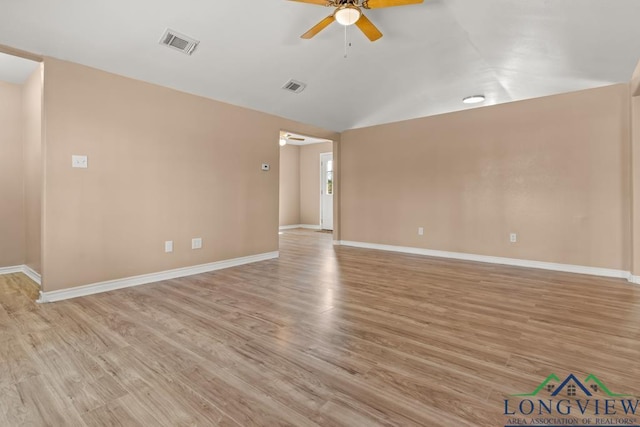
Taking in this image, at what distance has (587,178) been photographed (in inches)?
159

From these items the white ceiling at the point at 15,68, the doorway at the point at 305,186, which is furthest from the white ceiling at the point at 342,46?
the doorway at the point at 305,186

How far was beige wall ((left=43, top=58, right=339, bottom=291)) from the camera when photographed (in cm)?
304

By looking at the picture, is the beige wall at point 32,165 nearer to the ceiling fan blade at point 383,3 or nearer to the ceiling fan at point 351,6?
the ceiling fan at point 351,6

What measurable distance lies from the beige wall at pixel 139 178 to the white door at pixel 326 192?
14.3ft

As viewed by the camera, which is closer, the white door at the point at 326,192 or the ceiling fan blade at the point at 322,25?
the ceiling fan blade at the point at 322,25

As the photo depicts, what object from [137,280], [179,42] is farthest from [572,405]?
[179,42]

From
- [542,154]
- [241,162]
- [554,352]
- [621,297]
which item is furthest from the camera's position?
[241,162]

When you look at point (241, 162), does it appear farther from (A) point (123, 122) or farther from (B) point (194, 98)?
(A) point (123, 122)

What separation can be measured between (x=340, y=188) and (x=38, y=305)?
4990 mm

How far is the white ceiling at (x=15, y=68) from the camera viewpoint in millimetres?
3374

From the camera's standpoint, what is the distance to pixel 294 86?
4.32 metres

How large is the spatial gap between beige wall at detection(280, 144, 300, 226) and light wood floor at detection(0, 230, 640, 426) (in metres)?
6.00

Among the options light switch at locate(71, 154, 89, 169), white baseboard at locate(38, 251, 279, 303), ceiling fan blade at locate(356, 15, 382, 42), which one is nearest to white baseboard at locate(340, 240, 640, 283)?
white baseboard at locate(38, 251, 279, 303)

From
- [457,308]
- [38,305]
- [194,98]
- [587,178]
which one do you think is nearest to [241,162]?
[194,98]
